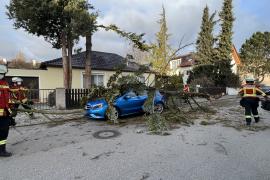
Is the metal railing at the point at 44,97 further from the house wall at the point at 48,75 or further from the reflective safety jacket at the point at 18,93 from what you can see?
the house wall at the point at 48,75

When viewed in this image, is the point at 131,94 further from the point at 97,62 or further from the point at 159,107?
the point at 97,62

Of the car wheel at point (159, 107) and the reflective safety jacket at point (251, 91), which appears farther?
the car wheel at point (159, 107)

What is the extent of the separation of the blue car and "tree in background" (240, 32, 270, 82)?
38140mm

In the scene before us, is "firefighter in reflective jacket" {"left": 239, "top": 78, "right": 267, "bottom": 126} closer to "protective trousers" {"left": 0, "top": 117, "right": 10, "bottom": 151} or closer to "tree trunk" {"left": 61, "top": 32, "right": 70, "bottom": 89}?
"protective trousers" {"left": 0, "top": 117, "right": 10, "bottom": 151}

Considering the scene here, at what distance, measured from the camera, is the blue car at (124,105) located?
10.2 m

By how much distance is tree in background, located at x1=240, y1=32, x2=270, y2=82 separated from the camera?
43.8 metres

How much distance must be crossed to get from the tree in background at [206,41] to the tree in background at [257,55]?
13073 mm

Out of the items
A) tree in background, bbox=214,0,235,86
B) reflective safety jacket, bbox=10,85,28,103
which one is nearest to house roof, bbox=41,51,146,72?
reflective safety jacket, bbox=10,85,28,103

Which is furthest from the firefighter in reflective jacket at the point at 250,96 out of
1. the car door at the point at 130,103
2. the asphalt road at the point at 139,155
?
the car door at the point at 130,103

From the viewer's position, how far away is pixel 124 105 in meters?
10.7

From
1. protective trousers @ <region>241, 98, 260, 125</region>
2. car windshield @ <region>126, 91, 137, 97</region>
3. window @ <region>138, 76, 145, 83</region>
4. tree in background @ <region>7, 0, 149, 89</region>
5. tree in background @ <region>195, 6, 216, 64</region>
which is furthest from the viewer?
tree in background @ <region>195, 6, 216, 64</region>

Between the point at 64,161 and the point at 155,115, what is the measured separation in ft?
12.6

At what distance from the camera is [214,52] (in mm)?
34594

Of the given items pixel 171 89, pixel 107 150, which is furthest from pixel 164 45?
pixel 107 150
